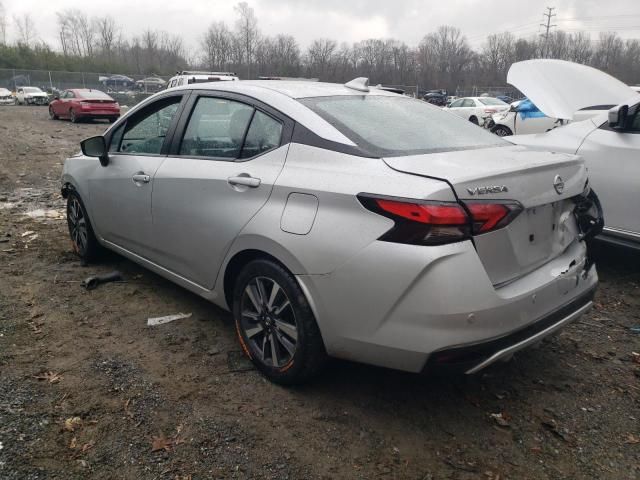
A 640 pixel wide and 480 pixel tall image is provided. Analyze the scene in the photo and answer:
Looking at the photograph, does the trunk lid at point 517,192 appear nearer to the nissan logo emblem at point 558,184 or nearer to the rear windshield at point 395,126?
the nissan logo emblem at point 558,184

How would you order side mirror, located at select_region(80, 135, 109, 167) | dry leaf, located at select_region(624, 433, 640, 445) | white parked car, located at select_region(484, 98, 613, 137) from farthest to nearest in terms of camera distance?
white parked car, located at select_region(484, 98, 613, 137) < side mirror, located at select_region(80, 135, 109, 167) < dry leaf, located at select_region(624, 433, 640, 445)

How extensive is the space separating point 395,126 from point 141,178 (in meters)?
1.92

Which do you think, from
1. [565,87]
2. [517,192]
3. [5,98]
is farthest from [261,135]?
[5,98]

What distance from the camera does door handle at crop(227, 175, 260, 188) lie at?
2.94 meters

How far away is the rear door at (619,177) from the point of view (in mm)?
4535

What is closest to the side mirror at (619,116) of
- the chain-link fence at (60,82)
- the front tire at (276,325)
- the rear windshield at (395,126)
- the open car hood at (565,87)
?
the open car hood at (565,87)

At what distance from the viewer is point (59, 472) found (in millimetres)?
2338

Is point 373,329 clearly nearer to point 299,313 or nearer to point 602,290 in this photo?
point 299,313

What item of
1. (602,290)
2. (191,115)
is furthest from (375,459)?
(602,290)

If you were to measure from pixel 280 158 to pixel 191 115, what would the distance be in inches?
42.6

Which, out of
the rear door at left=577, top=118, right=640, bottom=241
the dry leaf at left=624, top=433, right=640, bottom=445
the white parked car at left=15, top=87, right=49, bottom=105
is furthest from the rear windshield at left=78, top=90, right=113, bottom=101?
the dry leaf at left=624, top=433, right=640, bottom=445

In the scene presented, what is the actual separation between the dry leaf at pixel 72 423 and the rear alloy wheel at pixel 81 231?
2480 millimetres

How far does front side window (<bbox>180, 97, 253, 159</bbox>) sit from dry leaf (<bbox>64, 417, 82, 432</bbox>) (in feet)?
5.47

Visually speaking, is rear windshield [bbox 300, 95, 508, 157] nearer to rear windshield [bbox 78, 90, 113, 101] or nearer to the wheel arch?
the wheel arch
